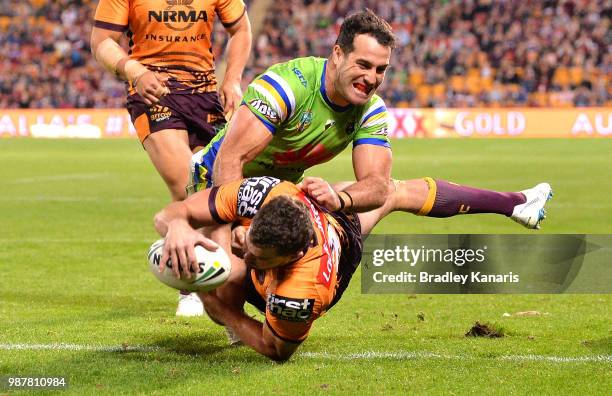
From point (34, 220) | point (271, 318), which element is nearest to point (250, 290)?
point (271, 318)

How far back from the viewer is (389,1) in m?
36.7

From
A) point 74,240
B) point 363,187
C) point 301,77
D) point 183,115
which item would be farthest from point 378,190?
point 74,240

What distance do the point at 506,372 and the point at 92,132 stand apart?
1045 inches

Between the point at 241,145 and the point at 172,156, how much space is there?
169 cm

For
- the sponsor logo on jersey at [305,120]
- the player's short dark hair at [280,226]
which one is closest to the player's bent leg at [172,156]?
the sponsor logo on jersey at [305,120]

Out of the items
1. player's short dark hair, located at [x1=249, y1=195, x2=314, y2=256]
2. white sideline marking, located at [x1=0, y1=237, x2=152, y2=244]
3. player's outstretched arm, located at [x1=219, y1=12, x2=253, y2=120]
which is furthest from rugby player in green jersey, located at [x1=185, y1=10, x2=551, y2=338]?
white sideline marking, located at [x1=0, y1=237, x2=152, y2=244]

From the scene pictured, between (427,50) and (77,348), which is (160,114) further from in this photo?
(427,50)

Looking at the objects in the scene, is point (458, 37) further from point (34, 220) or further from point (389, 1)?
point (34, 220)

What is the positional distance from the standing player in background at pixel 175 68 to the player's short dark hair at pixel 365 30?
74.9 inches

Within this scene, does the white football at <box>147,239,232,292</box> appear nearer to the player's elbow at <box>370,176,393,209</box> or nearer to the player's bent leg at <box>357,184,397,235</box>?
the player's elbow at <box>370,176,393,209</box>

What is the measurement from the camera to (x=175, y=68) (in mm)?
7684

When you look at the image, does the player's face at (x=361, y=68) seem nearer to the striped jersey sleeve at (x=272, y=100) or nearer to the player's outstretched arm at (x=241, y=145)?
A: the striped jersey sleeve at (x=272, y=100)

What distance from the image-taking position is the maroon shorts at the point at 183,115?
7508mm

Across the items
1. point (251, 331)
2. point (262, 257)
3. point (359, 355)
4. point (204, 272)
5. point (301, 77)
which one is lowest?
point (359, 355)
